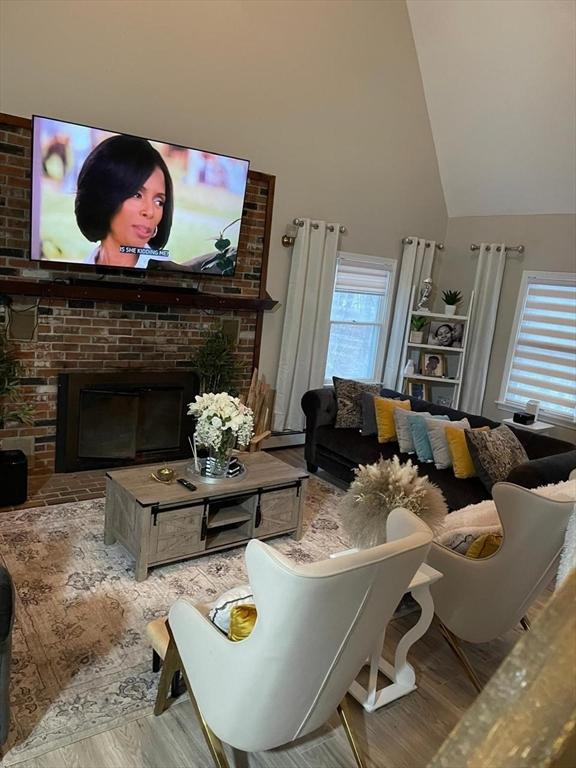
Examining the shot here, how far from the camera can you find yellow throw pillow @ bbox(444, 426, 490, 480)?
3936 millimetres

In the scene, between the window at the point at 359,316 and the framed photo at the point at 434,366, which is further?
the framed photo at the point at 434,366

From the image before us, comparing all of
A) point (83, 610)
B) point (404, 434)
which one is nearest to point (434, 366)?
point (404, 434)

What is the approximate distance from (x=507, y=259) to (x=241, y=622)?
521 centimetres

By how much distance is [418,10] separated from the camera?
17.4 ft

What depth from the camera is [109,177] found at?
4.10m

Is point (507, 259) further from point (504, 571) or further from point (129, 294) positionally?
point (504, 571)

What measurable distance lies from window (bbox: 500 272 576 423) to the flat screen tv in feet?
9.93

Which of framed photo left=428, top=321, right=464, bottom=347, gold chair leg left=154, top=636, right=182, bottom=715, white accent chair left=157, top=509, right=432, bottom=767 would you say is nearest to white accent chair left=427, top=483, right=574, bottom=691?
white accent chair left=157, top=509, right=432, bottom=767

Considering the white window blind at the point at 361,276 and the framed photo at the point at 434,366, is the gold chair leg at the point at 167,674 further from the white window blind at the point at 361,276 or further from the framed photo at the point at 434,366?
the framed photo at the point at 434,366

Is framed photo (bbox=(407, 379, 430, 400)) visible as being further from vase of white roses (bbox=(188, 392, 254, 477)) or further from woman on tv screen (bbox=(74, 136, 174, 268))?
vase of white roses (bbox=(188, 392, 254, 477))

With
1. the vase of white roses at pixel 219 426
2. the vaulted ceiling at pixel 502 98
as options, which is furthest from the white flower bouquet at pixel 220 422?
the vaulted ceiling at pixel 502 98

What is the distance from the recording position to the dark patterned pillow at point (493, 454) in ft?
12.3

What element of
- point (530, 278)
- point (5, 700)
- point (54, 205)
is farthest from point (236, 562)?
point (530, 278)

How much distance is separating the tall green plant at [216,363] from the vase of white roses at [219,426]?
1.64 metres
